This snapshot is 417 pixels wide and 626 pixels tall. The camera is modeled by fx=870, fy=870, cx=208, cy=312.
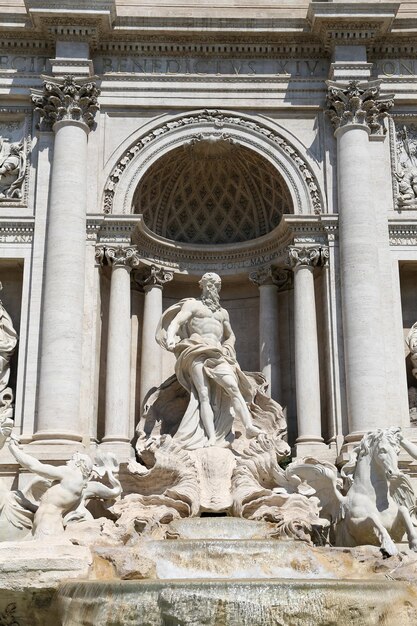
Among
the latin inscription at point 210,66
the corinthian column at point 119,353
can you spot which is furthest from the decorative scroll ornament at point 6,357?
the latin inscription at point 210,66

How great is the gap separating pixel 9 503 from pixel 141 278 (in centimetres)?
680

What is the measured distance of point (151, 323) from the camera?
62.7 ft

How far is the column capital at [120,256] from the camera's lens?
18297 millimetres

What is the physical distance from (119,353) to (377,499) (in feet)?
21.2

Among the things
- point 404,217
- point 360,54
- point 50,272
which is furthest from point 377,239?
point 50,272

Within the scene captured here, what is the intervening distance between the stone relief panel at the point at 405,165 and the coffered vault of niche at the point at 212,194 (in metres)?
2.39

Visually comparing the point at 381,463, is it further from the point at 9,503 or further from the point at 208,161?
the point at 208,161

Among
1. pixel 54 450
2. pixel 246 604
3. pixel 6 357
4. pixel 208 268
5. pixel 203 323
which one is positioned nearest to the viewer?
pixel 246 604

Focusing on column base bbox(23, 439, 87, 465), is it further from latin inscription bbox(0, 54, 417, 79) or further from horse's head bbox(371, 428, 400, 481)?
latin inscription bbox(0, 54, 417, 79)

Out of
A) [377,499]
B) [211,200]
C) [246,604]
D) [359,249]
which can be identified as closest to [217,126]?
[211,200]

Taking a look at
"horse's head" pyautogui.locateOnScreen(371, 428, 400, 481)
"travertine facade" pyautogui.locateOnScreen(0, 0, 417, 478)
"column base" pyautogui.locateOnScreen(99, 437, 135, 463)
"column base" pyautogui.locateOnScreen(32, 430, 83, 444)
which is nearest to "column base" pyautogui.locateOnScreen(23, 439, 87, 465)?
"column base" pyautogui.locateOnScreen(32, 430, 83, 444)

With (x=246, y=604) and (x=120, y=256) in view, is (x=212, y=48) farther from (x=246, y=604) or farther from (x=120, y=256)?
(x=246, y=604)

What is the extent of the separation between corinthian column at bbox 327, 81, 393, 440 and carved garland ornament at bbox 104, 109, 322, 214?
70 centimetres

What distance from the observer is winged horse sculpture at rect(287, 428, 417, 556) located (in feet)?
43.7
